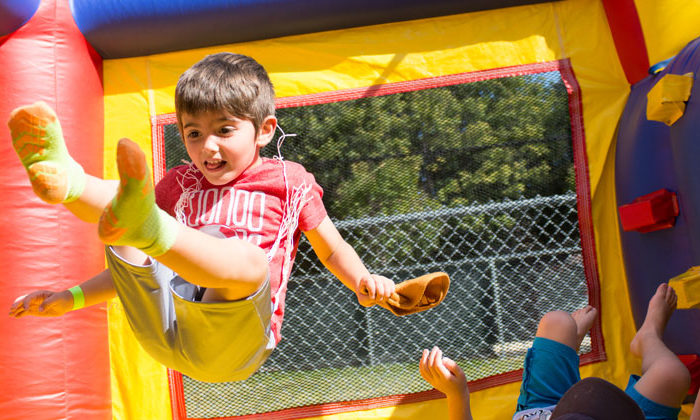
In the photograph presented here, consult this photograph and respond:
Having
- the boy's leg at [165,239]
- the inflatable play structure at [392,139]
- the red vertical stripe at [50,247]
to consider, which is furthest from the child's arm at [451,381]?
the red vertical stripe at [50,247]

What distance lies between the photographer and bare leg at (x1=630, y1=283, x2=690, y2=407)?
1808 millimetres

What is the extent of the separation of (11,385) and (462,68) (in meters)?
2.11

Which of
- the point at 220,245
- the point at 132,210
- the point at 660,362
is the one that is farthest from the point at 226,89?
the point at 660,362

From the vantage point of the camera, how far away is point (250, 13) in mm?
2576

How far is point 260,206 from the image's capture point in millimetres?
1729

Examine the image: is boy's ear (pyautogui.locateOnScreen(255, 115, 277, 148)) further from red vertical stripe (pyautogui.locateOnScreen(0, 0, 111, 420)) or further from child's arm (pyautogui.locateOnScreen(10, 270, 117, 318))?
red vertical stripe (pyautogui.locateOnScreen(0, 0, 111, 420))

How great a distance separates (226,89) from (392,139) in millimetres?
1128

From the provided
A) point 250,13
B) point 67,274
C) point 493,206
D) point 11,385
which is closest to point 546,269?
point 493,206

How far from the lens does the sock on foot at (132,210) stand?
1020 millimetres

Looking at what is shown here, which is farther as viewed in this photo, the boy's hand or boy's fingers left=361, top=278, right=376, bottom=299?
the boy's hand

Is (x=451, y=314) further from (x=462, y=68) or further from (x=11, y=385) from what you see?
(x=11, y=385)

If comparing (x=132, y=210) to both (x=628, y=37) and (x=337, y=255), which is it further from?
(x=628, y=37)

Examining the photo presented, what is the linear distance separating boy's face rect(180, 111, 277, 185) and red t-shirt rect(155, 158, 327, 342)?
7 centimetres

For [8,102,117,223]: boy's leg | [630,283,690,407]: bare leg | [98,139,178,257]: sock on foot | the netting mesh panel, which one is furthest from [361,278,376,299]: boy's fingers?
the netting mesh panel
